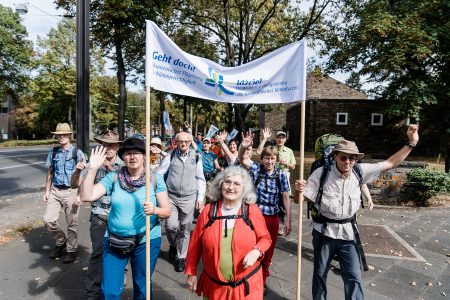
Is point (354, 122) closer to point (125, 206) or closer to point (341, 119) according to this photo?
point (341, 119)

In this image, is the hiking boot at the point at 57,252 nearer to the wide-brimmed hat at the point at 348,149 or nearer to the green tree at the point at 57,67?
the wide-brimmed hat at the point at 348,149

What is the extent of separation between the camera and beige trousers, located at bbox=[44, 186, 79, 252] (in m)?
4.77

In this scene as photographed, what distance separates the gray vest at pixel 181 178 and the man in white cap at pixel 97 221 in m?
0.92

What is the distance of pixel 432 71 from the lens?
464 inches

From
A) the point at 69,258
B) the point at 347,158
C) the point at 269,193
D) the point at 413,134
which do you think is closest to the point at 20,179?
the point at 69,258

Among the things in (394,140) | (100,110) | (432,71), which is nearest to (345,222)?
(432,71)

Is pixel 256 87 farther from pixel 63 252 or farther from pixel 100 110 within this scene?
pixel 100 110

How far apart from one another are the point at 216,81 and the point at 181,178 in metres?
1.64

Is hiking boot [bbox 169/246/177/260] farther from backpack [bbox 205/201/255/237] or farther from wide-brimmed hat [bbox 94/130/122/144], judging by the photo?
backpack [bbox 205/201/255/237]

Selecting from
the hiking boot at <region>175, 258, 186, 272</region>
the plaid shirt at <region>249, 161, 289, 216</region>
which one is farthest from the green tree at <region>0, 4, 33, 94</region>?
the plaid shirt at <region>249, 161, 289, 216</region>

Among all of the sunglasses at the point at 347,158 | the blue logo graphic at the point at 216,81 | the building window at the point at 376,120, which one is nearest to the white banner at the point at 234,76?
the blue logo graphic at the point at 216,81

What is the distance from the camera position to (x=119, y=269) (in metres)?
3.00

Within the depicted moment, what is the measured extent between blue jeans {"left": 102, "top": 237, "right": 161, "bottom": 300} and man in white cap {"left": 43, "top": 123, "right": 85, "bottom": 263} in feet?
6.88

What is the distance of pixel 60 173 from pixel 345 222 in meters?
4.02
